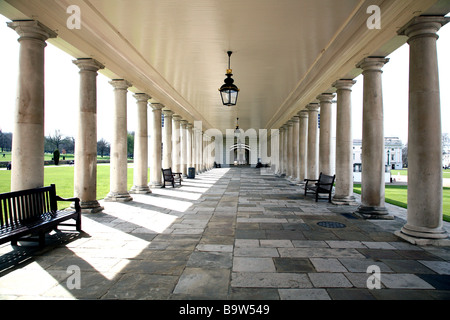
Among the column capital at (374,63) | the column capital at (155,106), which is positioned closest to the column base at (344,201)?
the column capital at (374,63)

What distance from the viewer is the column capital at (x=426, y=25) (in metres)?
6.65

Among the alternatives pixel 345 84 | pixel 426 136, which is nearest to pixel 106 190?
pixel 345 84

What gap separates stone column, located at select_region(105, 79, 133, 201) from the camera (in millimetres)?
12523

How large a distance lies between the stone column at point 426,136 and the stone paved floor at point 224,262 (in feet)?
2.18

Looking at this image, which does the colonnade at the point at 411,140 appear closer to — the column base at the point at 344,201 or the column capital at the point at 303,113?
the column base at the point at 344,201

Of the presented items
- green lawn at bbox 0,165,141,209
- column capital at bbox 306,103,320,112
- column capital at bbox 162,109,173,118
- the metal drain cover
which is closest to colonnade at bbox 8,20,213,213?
green lawn at bbox 0,165,141,209

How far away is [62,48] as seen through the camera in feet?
30.5

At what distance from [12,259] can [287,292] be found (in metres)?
5.46

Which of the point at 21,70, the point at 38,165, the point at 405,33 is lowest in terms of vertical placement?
the point at 38,165

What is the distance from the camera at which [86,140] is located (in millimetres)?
10156

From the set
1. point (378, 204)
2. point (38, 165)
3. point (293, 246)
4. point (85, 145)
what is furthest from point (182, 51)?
point (378, 204)

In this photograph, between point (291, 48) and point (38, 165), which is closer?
point (38, 165)
